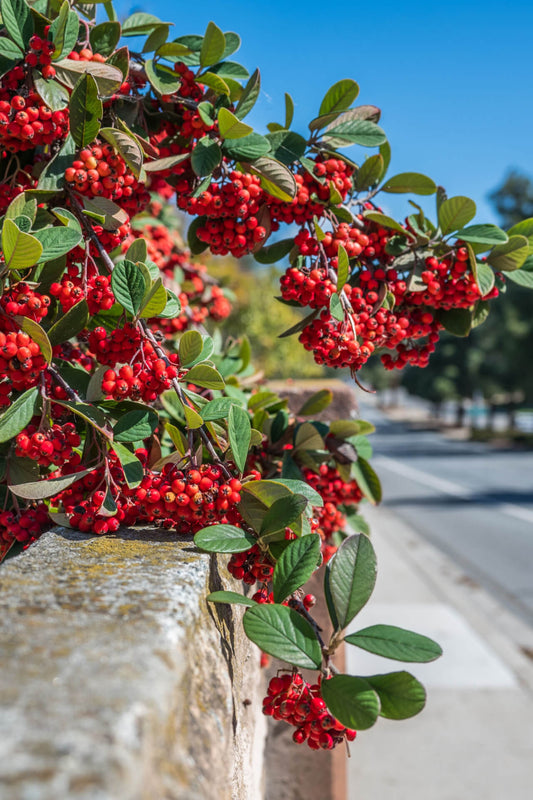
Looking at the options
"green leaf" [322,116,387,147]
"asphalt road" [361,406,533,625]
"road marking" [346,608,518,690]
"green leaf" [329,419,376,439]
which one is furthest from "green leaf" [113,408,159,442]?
"asphalt road" [361,406,533,625]

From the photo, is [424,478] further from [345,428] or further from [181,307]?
[181,307]

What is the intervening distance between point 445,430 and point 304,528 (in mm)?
40695

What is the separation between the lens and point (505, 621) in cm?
718

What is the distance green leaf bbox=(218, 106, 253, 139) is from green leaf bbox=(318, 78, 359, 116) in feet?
0.94

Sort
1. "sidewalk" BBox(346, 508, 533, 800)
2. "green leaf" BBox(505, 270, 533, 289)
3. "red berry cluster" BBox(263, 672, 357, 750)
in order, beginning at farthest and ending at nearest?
1. "sidewalk" BBox(346, 508, 533, 800)
2. "green leaf" BBox(505, 270, 533, 289)
3. "red berry cluster" BBox(263, 672, 357, 750)

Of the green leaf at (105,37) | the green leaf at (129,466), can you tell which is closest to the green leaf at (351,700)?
the green leaf at (129,466)

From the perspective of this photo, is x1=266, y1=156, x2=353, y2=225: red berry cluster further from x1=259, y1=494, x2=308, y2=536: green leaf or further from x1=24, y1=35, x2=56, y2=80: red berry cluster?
x1=259, y1=494, x2=308, y2=536: green leaf

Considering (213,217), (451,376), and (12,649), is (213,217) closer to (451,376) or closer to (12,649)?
(12,649)

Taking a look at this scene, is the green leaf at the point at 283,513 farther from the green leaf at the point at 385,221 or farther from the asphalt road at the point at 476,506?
the asphalt road at the point at 476,506

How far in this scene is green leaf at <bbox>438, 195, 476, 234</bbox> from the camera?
138 cm

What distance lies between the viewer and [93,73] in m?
1.17

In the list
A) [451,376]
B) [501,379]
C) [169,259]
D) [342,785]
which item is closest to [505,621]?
[342,785]

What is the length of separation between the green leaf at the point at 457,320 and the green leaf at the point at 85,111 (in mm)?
930

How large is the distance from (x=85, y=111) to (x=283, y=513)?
→ 0.80 meters
